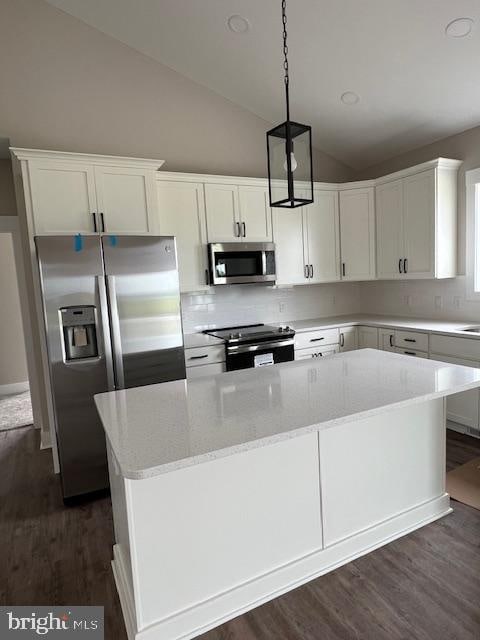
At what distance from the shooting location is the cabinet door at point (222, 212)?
12.3 ft

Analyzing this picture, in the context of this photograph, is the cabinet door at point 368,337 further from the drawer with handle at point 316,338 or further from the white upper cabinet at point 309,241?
the white upper cabinet at point 309,241

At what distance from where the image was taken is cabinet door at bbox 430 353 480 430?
10.6ft

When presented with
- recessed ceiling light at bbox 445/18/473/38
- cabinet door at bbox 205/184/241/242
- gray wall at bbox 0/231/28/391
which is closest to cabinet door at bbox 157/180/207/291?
cabinet door at bbox 205/184/241/242

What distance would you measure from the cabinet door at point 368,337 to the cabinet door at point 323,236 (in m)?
0.66

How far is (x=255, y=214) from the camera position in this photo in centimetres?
398

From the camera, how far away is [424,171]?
3.73 meters

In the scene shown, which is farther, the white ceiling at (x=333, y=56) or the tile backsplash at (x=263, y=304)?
the tile backsplash at (x=263, y=304)

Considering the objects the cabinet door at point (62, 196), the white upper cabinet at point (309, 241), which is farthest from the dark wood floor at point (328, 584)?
the white upper cabinet at point (309, 241)

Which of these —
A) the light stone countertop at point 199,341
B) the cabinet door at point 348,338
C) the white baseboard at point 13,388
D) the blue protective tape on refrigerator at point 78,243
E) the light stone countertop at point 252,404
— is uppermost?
the blue protective tape on refrigerator at point 78,243

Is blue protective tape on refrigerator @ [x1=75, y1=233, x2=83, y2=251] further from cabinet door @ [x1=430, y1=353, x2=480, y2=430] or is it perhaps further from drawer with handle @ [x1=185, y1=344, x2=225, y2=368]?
cabinet door @ [x1=430, y1=353, x2=480, y2=430]

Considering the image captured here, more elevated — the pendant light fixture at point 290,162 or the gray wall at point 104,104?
the gray wall at point 104,104

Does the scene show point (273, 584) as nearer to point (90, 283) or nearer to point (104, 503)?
point (104, 503)

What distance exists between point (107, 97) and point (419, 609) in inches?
164

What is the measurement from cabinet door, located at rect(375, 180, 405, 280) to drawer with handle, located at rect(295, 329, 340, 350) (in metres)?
0.82
